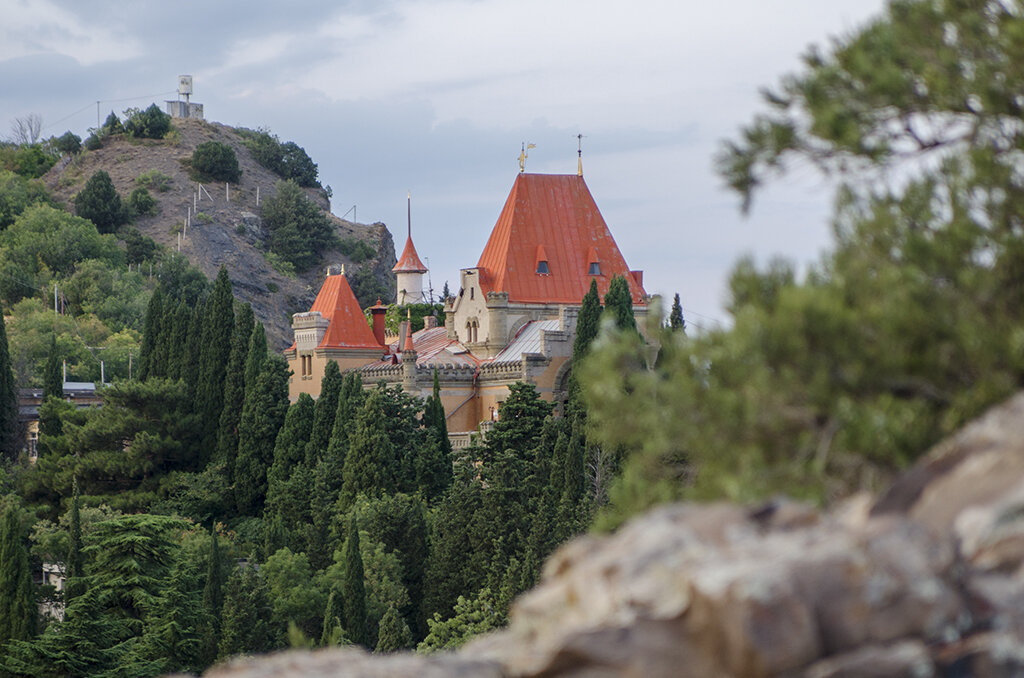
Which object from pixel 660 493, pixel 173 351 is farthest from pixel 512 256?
pixel 660 493

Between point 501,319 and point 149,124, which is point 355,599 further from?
point 149,124

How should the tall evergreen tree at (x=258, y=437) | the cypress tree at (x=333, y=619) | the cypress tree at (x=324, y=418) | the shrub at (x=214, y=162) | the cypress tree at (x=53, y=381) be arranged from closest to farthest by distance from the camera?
the cypress tree at (x=333, y=619) → the cypress tree at (x=324, y=418) → the tall evergreen tree at (x=258, y=437) → the cypress tree at (x=53, y=381) → the shrub at (x=214, y=162)

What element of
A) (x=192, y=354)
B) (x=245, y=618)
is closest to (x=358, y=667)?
(x=245, y=618)

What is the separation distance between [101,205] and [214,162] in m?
14.1

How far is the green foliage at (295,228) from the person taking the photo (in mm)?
100250

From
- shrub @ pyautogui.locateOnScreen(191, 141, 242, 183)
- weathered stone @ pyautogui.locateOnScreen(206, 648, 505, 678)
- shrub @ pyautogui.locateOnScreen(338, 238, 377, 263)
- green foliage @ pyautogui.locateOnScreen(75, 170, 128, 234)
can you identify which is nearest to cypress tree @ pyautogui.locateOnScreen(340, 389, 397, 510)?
weathered stone @ pyautogui.locateOnScreen(206, 648, 505, 678)

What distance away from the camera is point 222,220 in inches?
3947

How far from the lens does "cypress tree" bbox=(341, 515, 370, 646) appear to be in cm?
3055

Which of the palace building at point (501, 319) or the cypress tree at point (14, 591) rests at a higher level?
the palace building at point (501, 319)

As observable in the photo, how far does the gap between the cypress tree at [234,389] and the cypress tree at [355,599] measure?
14.7 meters

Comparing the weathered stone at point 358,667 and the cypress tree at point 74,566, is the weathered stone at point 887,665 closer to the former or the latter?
the weathered stone at point 358,667

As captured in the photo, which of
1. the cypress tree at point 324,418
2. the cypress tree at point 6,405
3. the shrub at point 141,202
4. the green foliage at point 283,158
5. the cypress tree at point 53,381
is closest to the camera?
the cypress tree at point 324,418

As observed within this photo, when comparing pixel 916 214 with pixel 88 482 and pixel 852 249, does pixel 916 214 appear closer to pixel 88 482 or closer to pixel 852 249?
pixel 852 249

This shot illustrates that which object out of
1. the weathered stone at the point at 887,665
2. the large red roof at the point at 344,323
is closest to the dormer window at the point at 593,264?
the large red roof at the point at 344,323
